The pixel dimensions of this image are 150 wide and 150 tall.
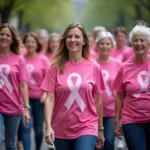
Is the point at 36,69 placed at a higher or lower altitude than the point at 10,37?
lower

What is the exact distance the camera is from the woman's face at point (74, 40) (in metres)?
5.47

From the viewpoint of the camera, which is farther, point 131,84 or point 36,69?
point 36,69

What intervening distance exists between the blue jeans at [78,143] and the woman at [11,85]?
143cm

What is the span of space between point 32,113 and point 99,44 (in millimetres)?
1926

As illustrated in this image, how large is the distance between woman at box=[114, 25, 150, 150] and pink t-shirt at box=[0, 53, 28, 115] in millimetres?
1505

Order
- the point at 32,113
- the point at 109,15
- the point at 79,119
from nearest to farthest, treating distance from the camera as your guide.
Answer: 1. the point at 79,119
2. the point at 32,113
3. the point at 109,15

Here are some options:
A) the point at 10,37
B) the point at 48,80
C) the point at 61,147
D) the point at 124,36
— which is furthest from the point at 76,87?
the point at 124,36

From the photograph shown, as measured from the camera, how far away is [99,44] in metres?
7.72

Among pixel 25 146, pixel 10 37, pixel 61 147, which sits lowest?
pixel 25 146

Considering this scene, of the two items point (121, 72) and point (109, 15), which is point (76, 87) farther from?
point (109, 15)

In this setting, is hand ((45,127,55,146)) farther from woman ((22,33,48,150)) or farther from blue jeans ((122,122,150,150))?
woman ((22,33,48,150))

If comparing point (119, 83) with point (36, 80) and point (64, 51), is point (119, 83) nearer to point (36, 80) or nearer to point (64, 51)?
point (64, 51)

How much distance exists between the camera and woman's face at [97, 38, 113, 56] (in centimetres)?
757

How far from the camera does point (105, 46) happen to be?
7621mm
